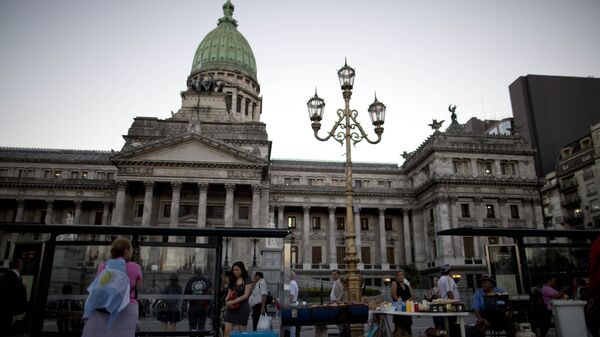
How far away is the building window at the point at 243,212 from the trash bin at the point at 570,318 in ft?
116

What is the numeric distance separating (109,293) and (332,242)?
1709 inches

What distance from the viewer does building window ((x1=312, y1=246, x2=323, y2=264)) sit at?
48.5 meters

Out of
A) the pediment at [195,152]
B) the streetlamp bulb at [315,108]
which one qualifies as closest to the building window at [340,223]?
the pediment at [195,152]

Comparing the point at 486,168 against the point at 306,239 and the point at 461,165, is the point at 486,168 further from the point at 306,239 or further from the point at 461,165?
the point at 306,239

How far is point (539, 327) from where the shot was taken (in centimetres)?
1070

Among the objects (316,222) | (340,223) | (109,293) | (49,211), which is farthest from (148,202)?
(109,293)

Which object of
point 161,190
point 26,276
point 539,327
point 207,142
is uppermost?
point 207,142

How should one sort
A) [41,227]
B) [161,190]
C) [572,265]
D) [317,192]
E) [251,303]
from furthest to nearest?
[317,192] → [161,190] → [572,265] → [251,303] → [41,227]

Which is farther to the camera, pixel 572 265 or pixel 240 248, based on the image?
pixel 240 248

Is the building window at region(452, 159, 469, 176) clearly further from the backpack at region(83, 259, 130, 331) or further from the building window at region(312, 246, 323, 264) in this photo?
the backpack at region(83, 259, 130, 331)

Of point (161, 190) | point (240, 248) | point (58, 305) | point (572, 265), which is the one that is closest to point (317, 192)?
point (240, 248)

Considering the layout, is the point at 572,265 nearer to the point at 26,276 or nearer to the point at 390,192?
the point at 26,276

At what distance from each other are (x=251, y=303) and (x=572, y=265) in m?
9.60

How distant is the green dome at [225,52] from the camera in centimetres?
6550
